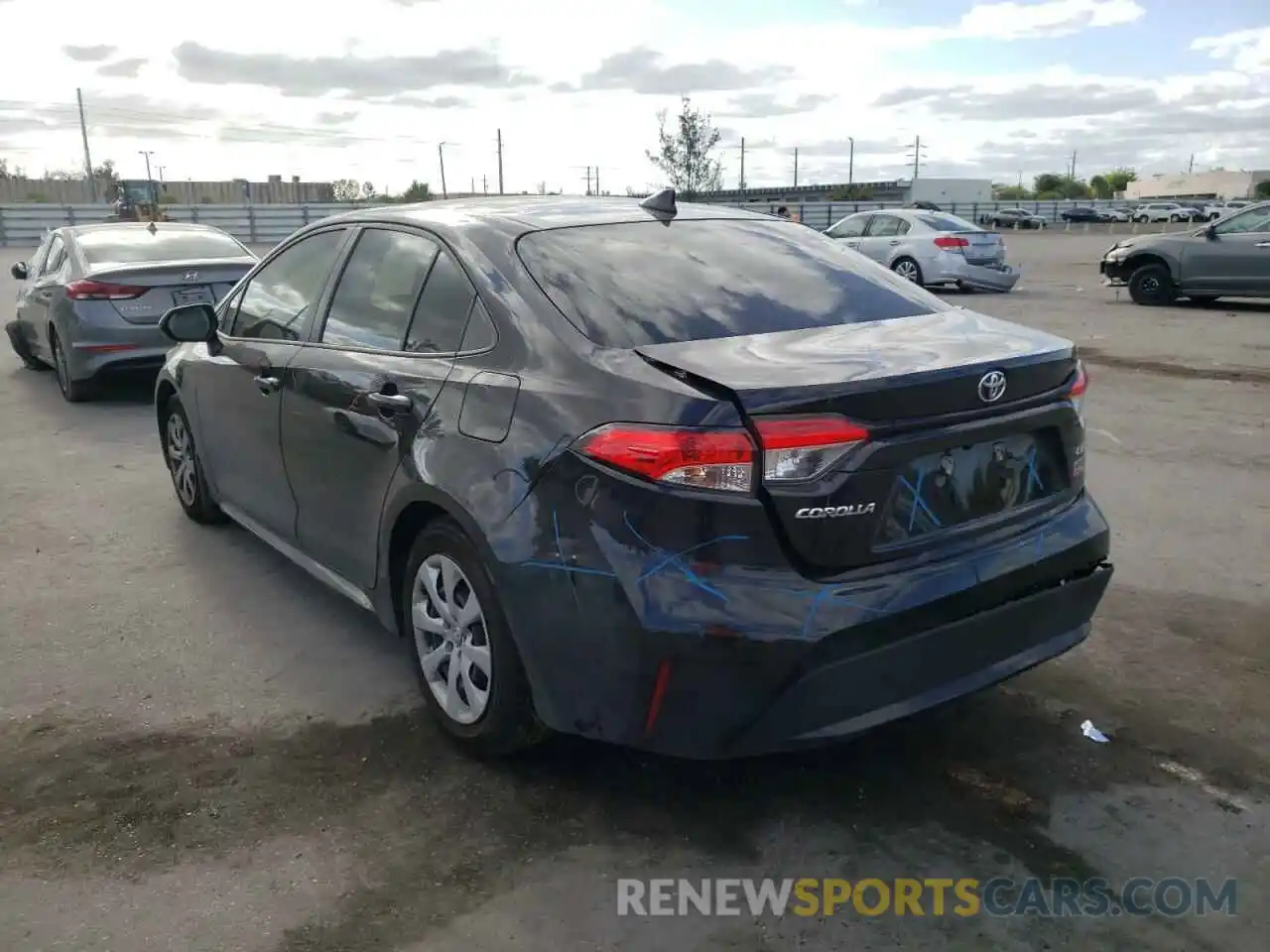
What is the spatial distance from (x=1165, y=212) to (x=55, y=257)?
73.6 meters

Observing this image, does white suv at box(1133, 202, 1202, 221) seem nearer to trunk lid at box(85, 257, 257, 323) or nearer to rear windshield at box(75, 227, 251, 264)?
rear windshield at box(75, 227, 251, 264)

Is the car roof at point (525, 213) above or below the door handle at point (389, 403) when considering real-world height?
above

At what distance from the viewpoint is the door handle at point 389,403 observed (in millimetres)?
3354

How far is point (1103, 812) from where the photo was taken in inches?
117

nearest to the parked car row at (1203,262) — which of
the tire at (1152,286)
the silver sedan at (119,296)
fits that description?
the tire at (1152,286)

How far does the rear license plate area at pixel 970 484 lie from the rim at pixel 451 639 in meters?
1.21

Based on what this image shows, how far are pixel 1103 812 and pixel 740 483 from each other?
1.45 metres

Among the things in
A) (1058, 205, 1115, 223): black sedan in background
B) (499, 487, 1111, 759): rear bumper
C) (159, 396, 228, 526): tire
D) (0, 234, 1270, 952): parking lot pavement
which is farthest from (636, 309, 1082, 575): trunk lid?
(1058, 205, 1115, 223): black sedan in background

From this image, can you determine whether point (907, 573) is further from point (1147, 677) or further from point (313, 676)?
point (313, 676)

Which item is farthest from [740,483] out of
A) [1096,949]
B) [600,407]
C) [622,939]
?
[1096,949]

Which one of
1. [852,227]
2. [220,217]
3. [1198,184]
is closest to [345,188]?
[220,217]

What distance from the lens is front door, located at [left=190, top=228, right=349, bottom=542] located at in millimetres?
4227

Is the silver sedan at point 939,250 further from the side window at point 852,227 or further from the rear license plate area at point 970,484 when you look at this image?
the rear license plate area at point 970,484

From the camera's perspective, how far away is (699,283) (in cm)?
333
